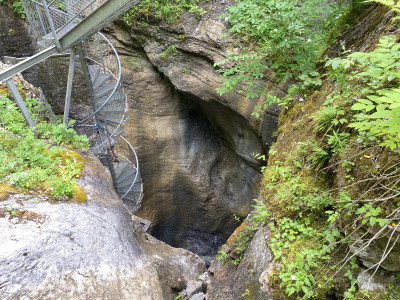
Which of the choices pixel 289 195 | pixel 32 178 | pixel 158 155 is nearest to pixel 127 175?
pixel 158 155

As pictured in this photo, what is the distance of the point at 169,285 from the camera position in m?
4.28

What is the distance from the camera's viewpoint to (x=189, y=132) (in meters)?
9.71

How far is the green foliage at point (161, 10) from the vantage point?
7.43m

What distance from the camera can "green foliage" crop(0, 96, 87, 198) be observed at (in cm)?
360

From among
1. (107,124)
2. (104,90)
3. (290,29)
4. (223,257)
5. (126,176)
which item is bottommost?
(223,257)

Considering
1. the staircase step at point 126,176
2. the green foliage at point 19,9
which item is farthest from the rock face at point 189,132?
the green foliage at point 19,9

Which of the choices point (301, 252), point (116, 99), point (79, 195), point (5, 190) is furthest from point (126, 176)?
point (301, 252)

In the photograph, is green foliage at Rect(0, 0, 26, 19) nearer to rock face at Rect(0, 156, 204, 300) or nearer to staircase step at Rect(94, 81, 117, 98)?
staircase step at Rect(94, 81, 117, 98)

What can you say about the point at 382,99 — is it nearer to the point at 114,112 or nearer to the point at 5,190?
the point at 5,190

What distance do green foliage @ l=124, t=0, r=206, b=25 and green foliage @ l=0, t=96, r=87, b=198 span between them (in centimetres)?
415

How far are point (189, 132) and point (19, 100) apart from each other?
579 cm

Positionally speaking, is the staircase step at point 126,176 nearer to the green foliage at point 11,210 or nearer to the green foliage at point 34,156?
the green foliage at point 34,156

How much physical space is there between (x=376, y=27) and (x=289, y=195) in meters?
2.34

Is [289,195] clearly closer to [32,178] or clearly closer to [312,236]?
[312,236]
